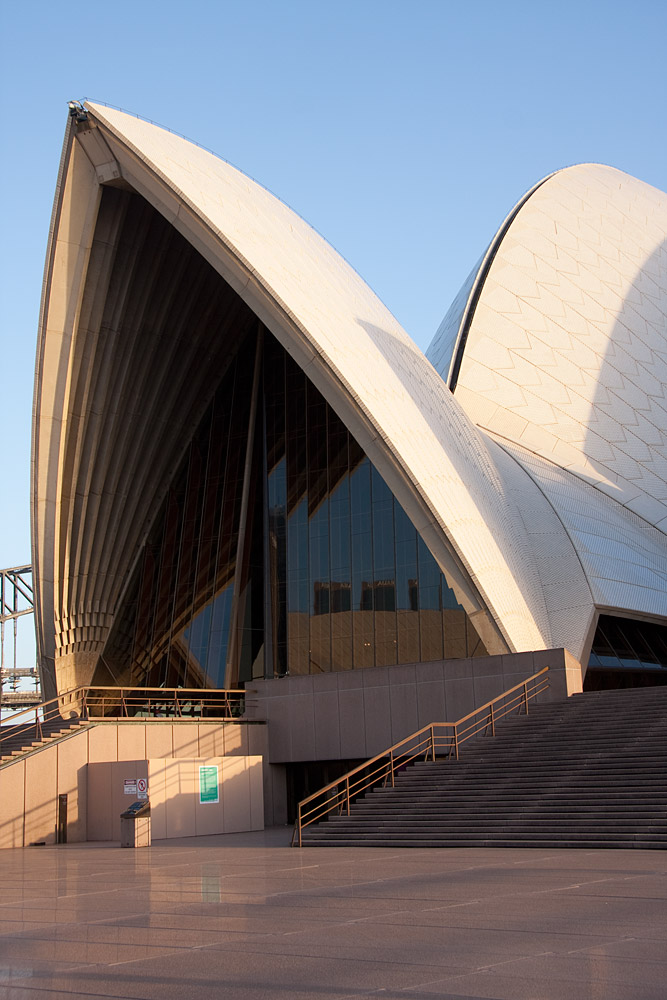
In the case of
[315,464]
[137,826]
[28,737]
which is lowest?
[137,826]

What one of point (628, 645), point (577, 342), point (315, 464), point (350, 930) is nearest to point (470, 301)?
point (577, 342)

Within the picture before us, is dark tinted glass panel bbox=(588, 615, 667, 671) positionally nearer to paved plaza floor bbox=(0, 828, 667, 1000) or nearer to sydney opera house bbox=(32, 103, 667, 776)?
sydney opera house bbox=(32, 103, 667, 776)

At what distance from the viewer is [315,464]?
31844mm

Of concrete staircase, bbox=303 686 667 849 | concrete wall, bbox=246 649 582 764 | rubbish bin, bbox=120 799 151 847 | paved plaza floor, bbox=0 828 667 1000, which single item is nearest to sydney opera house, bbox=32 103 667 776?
concrete wall, bbox=246 649 582 764

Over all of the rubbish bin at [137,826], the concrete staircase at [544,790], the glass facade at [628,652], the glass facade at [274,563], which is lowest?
the rubbish bin at [137,826]

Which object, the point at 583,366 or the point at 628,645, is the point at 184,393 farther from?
the point at 628,645

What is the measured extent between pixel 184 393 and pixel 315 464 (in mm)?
5483

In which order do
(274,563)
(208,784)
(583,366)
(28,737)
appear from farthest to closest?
(583,366) < (274,563) < (28,737) < (208,784)

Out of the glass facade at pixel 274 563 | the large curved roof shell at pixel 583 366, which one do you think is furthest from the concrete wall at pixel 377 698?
the large curved roof shell at pixel 583 366

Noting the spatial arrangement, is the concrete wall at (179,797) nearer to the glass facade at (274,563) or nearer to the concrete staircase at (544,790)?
the concrete staircase at (544,790)

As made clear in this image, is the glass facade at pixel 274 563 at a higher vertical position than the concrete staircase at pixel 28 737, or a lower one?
higher

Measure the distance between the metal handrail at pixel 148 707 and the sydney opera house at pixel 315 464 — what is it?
0.89 m

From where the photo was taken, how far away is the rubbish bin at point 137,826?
1903 cm

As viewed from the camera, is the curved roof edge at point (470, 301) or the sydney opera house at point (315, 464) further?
the curved roof edge at point (470, 301)
